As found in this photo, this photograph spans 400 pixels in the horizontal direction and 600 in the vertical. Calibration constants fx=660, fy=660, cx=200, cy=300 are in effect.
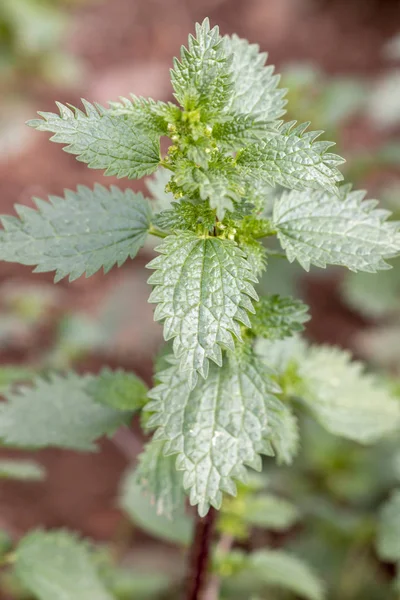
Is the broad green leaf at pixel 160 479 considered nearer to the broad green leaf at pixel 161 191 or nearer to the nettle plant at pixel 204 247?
the nettle plant at pixel 204 247

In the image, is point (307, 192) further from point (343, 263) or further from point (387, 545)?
point (387, 545)

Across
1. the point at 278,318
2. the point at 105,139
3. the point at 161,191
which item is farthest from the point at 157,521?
the point at 105,139

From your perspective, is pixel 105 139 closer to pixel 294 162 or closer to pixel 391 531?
pixel 294 162

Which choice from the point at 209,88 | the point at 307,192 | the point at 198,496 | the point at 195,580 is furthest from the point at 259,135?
the point at 195,580

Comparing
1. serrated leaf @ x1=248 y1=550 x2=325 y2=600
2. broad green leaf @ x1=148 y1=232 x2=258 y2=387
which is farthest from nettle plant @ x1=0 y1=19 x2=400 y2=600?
serrated leaf @ x1=248 y1=550 x2=325 y2=600

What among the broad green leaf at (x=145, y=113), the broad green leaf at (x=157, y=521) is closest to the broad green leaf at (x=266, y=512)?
the broad green leaf at (x=157, y=521)

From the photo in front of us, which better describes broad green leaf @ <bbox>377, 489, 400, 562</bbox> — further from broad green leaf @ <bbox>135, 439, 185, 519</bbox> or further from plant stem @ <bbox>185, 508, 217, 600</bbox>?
broad green leaf @ <bbox>135, 439, 185, 519</bbox>
